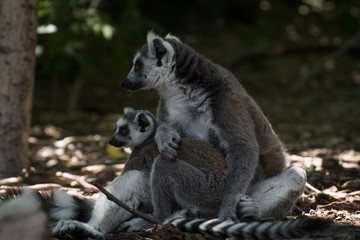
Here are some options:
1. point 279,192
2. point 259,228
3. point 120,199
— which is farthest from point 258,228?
point 120,199

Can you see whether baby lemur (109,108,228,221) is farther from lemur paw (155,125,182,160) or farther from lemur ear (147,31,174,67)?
lemur ear (147,31,174,67)

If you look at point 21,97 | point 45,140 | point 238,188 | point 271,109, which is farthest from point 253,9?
point 238,188

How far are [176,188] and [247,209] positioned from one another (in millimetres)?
584

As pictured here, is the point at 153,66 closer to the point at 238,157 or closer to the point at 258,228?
the point at 238,157

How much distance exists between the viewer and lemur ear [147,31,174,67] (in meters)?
4.83

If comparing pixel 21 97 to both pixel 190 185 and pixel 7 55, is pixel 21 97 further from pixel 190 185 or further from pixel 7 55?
pixel 190 185

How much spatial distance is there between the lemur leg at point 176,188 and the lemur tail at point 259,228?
1.10 ft

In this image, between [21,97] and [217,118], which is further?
[21,97]

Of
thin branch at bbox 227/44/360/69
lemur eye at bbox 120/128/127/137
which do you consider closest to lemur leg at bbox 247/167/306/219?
lemur eye at bbox 120/128/127/137

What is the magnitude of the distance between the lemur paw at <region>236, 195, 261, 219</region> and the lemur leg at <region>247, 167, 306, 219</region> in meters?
0.32

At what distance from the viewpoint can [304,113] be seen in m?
11.0

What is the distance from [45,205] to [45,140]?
14.8 feet

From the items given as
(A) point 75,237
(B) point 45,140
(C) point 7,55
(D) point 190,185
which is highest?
(C) point 7,55

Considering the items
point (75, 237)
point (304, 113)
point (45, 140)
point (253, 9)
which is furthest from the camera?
point (253, 9)
